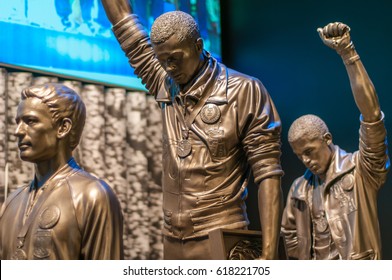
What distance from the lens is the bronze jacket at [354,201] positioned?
552 cm

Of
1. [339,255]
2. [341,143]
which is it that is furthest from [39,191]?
[341,143]

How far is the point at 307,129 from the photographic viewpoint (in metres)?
5.98

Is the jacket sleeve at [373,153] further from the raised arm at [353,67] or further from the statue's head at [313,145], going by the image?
the statue's head at [313,145]

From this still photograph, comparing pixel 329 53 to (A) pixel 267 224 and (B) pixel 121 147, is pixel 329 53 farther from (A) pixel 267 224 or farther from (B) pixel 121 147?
(A) pixel 267 224

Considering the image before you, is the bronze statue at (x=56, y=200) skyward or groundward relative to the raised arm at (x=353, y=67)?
groundward

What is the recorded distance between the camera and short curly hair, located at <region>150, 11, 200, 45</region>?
3.76 metres

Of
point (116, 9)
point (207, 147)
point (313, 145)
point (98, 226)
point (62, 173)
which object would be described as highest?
point (116, 9)

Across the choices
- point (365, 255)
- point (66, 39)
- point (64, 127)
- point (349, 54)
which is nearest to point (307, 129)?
point (365, 255)

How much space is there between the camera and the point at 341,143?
7.80 metres

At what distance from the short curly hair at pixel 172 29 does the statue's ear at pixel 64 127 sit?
Answer: 0.59 metres

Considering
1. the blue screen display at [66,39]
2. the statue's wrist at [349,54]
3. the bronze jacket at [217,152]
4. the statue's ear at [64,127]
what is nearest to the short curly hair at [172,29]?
the bronze jacket at [217,152]

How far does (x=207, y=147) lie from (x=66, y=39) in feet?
10.8

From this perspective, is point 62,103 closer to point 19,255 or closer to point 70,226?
point 70,226

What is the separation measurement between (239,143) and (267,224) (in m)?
0.37
